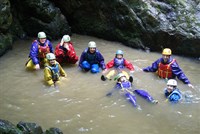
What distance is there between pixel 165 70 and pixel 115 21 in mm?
3871

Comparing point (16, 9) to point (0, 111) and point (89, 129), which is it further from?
point (89, 129)

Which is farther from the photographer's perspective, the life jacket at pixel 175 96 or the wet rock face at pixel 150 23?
the wet rock face at pixel 150 23

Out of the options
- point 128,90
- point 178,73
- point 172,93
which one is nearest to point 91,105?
point 128,90

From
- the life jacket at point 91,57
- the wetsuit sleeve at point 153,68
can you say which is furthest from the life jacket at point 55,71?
the wetsuit sleeve at point 153,68

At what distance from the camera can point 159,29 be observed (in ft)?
39.3

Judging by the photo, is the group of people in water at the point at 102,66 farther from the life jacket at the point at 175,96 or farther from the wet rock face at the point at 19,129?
the wet rock face at the point at 19,129

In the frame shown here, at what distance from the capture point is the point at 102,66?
1055cm

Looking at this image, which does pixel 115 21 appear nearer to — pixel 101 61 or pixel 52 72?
pixel 101 61

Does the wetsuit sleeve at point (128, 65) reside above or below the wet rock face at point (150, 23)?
below

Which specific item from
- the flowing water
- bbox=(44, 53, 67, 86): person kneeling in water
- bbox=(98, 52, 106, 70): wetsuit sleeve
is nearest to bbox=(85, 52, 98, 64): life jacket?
bbox=(98, 52, 106, 70): wetsuit sleeve

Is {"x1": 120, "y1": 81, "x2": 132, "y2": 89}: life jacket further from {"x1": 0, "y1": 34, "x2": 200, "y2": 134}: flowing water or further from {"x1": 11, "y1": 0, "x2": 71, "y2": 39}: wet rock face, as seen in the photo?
{"x1": 11, "y1": 0, "x2": 71, "y2": 39}: wet rock face

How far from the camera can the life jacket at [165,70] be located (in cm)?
975

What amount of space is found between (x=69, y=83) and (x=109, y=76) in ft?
4.01

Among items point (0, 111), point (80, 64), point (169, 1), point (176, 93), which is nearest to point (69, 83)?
point (80, 64)
